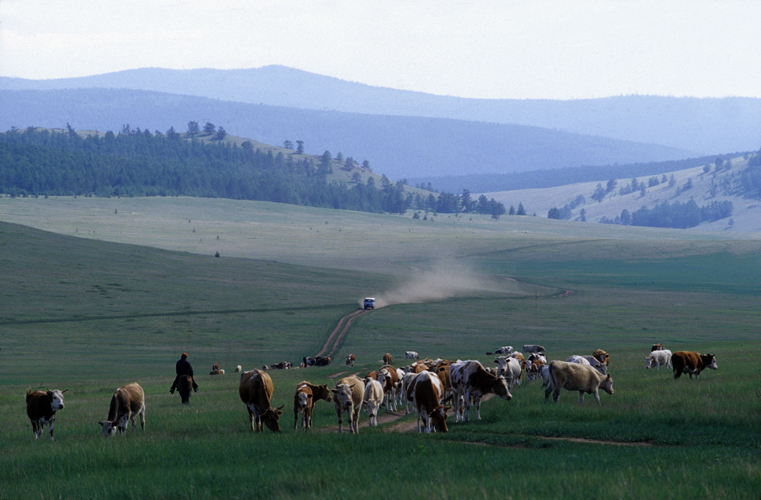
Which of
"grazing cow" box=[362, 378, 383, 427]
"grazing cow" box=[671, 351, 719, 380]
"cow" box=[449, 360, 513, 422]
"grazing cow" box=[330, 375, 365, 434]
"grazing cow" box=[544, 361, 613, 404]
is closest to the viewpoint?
"grazing cow" box=[330, 375, 365, 434]

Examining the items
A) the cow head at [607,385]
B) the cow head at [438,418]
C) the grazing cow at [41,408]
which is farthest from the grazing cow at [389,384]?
the grazing cow at [41,408]

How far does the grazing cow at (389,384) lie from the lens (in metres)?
25.4

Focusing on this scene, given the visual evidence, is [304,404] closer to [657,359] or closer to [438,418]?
[438,418]

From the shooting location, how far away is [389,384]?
84.3 ft

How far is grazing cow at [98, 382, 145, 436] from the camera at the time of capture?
20016 mm

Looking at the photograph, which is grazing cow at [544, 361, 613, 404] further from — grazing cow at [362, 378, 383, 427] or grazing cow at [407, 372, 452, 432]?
grazing cow at [362, 378, 383, 427]

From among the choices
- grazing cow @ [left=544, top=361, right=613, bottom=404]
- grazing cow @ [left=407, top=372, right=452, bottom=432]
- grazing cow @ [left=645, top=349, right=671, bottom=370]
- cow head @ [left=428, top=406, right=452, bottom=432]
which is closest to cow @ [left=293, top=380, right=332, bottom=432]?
grazing cow @ [left=407, top=372, right=452, bottom=432]

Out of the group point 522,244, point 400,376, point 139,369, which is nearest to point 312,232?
point 522,244

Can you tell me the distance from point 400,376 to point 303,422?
7.18 metres

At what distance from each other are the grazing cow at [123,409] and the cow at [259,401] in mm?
2742

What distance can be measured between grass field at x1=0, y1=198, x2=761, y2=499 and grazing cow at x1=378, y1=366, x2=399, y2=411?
7.16 feet

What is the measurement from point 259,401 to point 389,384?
621cm

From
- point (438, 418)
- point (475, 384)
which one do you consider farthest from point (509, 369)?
point (438, 418)

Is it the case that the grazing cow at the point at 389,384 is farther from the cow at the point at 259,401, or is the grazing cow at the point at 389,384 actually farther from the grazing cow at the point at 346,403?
the cow at the point at 259,401
